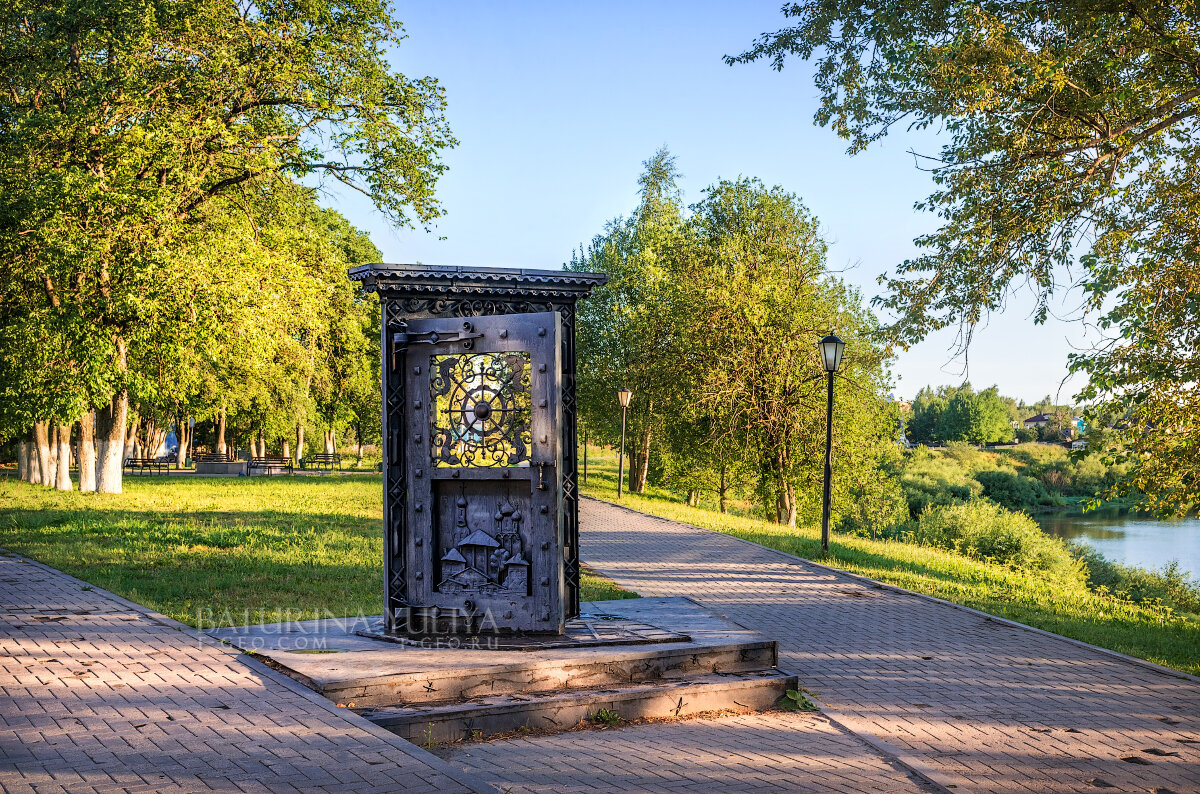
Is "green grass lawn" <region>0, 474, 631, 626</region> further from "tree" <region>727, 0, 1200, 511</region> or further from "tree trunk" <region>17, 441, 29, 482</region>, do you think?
"tree trunk" <region>17, 441, 29, 482</region>

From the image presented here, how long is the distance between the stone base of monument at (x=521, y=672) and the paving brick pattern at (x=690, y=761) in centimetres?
19

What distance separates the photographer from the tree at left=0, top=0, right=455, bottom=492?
1828 cm

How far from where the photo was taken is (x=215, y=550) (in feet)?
41.5

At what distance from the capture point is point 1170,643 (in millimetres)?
10070

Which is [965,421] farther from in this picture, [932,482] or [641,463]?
[641,463]

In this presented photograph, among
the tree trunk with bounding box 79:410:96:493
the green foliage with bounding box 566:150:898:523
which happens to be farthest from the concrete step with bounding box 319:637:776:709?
the tree trunk with bounding box 79:410:96:493

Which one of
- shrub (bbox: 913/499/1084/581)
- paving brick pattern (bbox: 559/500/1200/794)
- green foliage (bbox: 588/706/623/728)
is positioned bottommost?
shrub (bbox: 913/499/1084/581)

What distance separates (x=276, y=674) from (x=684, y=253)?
2540cm

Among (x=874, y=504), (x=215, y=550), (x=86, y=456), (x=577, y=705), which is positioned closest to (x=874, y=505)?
(x=874, y=504)

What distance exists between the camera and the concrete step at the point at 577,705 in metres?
5.34

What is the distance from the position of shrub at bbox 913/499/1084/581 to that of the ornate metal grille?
17.3 meters

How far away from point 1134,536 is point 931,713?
35573 millimetres

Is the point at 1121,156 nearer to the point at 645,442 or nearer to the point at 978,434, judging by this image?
the point at 645,442

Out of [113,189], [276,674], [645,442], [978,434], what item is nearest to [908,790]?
[276,674]
